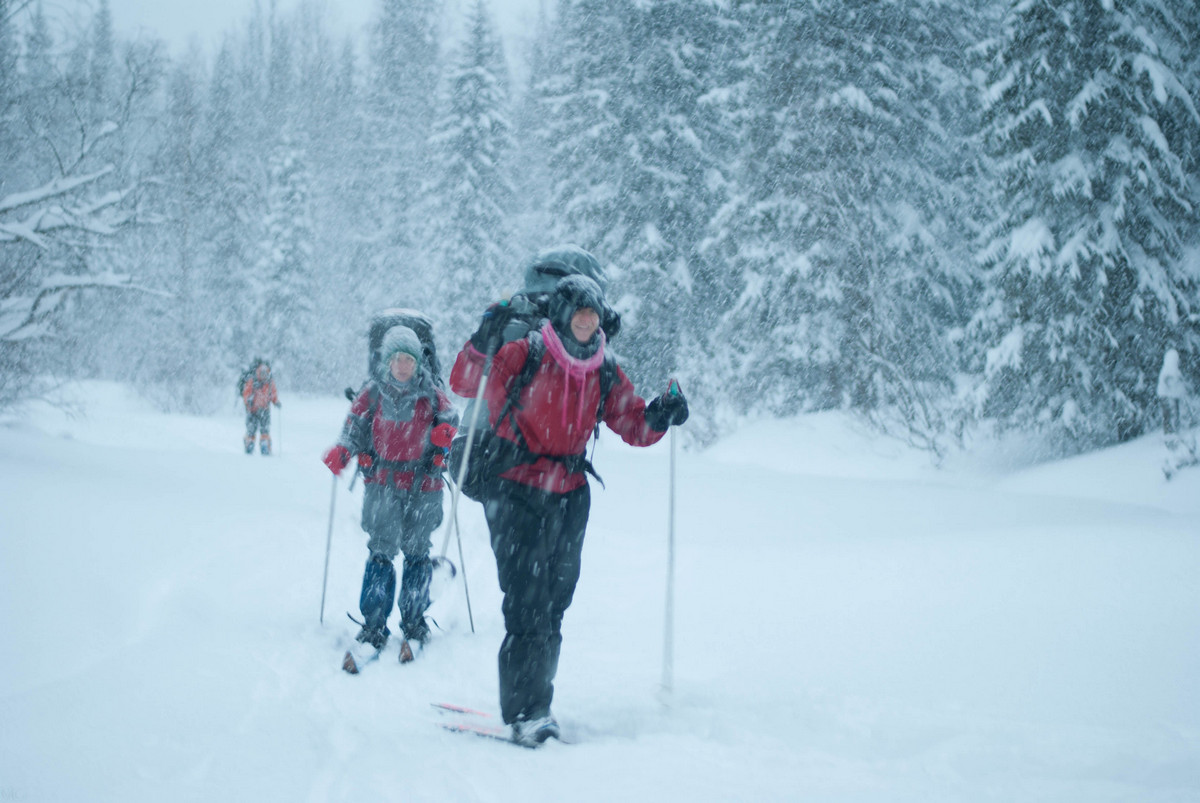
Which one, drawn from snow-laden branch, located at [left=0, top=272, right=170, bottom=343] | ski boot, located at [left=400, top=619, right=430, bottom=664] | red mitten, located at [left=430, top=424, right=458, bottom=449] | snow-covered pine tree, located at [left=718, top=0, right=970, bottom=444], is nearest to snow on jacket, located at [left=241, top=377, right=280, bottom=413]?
snow-laden branch, located at [left=0, top=272, right=170, bottom=343]

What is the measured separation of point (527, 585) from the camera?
11.2ft

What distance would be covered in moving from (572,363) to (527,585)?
3.25 ft

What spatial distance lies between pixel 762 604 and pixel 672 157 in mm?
14171

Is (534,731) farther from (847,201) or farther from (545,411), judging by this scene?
(847,201)

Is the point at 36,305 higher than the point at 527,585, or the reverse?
the point at 36,305

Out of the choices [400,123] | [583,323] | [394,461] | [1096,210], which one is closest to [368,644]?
[394,461]

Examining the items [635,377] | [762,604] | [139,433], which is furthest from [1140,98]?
[139,433]

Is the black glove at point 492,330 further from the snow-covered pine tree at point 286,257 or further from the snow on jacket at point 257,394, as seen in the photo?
the snow-covered pine tree at point 286,257

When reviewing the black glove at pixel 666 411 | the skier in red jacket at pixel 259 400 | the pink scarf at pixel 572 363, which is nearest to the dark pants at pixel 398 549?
the pink scarf at pixel 572 363

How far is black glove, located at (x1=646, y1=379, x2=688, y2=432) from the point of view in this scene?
3.52 metres

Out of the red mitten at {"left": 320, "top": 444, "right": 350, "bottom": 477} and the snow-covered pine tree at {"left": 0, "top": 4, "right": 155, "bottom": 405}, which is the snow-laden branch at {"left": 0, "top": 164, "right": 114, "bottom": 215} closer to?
the snow-covered pine tree at {"left": 0, "top": 4, "right": 155, "bottom": 405}

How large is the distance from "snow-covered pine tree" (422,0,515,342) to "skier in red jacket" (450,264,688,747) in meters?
21.3

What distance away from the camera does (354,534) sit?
8758 millimetres

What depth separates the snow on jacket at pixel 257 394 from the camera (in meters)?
14.7
